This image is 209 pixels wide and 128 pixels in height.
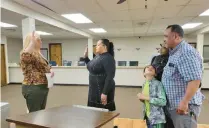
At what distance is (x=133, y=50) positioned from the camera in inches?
411

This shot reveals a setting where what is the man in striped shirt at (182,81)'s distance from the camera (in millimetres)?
1378

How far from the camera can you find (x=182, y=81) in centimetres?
146

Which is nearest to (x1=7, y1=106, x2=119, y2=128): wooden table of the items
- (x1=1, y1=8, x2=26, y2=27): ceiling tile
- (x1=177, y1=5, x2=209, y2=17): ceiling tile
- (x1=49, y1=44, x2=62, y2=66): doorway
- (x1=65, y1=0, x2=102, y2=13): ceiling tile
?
(x1=65, y1=0, x2=102, y2=13): ceiling tile

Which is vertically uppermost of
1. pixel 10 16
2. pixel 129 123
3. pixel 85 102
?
pixel 10 16

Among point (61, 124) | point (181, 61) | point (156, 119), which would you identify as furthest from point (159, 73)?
point (61, 124)

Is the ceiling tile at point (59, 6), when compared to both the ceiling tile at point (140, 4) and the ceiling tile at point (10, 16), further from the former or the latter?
the ceiling tile at point (140, 4)

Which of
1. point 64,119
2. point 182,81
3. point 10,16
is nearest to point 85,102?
point 10,16

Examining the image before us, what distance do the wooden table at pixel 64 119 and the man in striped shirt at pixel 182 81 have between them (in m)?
0.61

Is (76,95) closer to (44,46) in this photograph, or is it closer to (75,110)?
(75,110)

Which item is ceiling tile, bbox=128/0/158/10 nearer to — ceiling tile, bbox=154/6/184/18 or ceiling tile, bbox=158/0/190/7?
ceiling tile, bbox=158/0/190/7

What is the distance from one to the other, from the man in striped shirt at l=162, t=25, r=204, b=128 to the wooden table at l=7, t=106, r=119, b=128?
1.99 ft

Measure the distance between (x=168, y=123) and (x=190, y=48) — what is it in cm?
73

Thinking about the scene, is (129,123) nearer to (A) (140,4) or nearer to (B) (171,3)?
(A) (140,4)

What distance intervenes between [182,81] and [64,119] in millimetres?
1011
